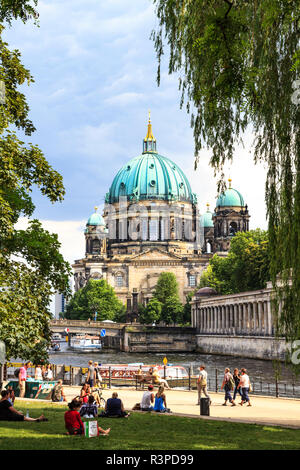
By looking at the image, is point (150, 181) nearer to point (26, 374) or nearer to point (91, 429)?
point (26, 374)

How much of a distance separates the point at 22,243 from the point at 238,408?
10388 mm

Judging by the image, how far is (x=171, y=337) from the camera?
98562mm

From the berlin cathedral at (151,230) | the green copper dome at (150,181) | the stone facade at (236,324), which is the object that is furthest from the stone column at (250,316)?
the green copper dome at (150,181)

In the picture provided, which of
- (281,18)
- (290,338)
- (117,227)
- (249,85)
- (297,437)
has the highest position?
(117,227)

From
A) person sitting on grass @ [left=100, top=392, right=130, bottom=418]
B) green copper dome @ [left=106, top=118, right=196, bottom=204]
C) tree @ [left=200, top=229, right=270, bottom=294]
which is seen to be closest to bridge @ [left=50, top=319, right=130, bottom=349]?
tree @ [left=200, top=229, right=270, bottom=294]

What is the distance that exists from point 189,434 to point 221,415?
5.99 metres

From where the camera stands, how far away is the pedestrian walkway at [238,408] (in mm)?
19875

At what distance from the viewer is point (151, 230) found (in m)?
164

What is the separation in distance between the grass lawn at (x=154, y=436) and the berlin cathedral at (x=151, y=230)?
414ft

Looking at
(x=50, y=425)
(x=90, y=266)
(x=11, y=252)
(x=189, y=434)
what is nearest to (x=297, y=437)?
(x=189, y=434)

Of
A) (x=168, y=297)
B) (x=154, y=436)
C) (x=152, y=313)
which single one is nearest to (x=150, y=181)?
(x=168, y=297)

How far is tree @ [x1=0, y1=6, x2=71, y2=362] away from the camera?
15609mm

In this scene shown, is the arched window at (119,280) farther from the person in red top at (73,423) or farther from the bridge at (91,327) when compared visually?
the person in red top at (73,423)
